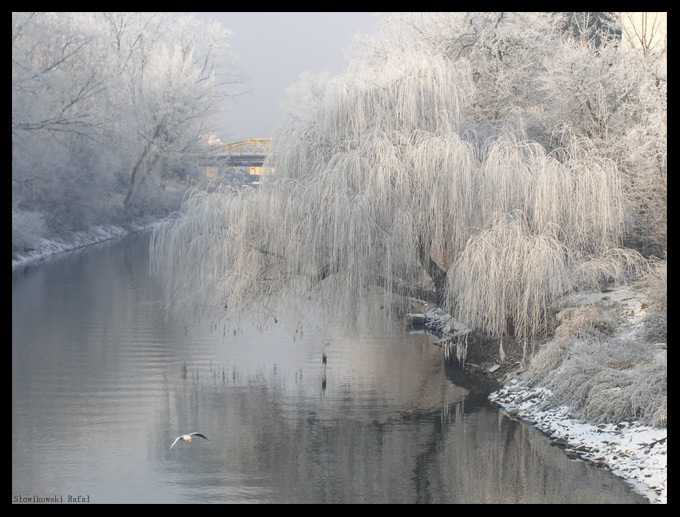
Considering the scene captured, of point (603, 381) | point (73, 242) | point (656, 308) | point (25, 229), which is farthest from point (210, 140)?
point (603, 381)

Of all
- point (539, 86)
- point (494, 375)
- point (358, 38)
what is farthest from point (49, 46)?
point (494, 375)

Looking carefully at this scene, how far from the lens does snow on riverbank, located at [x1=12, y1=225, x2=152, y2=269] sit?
27156 mm

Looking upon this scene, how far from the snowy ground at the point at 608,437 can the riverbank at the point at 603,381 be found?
1 centimetres

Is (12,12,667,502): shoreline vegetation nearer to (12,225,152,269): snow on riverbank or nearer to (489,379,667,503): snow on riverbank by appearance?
(489,379,667,503): snow on riverbank

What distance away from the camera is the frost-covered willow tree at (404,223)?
12258 mm

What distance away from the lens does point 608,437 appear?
9625 mm

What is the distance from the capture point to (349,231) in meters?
12.2

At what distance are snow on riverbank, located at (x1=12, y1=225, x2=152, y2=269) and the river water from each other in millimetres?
10913

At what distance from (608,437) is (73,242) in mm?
26516

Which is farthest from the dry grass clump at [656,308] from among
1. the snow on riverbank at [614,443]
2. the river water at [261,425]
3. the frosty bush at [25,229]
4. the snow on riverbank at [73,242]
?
the frosty bush at [25,229]

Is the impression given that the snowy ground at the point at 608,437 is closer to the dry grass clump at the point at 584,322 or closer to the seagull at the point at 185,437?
the dry grass clump at the point at 584,322

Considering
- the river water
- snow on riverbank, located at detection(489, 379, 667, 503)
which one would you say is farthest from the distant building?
snow on riverbank, located at detection(489, 379, 667, 503)

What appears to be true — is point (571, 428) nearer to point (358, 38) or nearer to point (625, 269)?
point (625, 269)

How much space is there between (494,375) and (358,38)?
15726 millimetres
